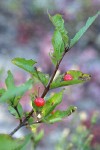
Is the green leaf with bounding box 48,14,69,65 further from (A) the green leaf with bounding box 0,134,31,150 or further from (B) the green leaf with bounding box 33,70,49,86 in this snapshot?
(A) the green leaf with bounding box 0,134,31,150

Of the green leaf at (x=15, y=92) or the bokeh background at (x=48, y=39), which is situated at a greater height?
the bokeh background at (x=48, y=39)

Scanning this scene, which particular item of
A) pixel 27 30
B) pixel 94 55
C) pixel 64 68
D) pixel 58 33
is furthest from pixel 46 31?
pixel 58 33

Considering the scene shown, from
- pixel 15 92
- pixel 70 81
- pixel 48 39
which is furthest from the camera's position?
pixel 48 39

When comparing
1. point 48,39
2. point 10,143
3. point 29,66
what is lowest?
point 10,143

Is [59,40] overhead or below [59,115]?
overhead

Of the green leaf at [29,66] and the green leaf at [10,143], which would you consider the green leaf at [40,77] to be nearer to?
the green leaf at [29,66]

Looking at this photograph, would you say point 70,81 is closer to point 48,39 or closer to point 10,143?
point 10,143

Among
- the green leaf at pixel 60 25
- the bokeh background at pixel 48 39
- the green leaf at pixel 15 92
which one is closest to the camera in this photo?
the green leaf at pixel 15 92

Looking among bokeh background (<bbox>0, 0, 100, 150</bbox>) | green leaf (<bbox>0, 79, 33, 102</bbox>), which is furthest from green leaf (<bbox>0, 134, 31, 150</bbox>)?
bokeh background (<bbox>0, 0, 100, 150</bbox>)

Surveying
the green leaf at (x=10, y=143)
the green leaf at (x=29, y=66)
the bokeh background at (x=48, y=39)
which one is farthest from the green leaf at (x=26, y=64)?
the bokeh background at (x=48, y=39)

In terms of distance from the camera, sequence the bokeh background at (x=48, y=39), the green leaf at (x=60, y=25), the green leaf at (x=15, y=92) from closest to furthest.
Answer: the green leaf at (x=15, y=92) → the green leaf at (x=60, y=25) → the bokeh background at (x=48, y=39)

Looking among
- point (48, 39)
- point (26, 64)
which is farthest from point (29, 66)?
point (48, 39)
